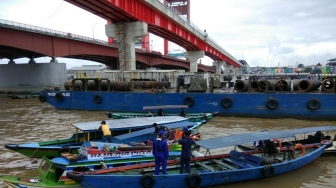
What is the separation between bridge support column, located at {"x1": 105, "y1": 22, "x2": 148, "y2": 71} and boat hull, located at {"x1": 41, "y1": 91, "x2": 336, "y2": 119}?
1001 cm

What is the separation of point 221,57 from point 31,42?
56.4 metres

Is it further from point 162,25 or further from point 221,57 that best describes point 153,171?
point 221,57

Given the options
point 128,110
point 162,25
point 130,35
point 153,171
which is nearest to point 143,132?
point 153,171

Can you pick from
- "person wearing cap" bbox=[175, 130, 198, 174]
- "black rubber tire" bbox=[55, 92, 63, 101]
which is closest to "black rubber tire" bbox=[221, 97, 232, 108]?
"person wearing cap" bbox=[175, 130, 198, 174]

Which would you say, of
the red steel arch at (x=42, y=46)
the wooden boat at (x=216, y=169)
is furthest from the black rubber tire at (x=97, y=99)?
the wooden boat at (x=216, y=169)

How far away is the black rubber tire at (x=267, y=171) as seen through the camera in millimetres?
8031

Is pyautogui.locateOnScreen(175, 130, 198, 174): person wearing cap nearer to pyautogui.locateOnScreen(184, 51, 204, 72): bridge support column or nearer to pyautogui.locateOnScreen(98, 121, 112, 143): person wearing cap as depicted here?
pyautogui.locateOnScreen(98, 121, 112, 143): person wearing cap

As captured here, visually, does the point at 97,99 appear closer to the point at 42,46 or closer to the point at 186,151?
the point at 186,151

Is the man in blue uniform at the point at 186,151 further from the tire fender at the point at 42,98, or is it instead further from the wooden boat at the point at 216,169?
the tire fender at the point at 42,98

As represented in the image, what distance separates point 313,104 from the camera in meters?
18.2

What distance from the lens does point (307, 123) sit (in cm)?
1759

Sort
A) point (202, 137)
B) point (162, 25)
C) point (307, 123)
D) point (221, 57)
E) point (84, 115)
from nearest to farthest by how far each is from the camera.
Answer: point (202, 137)
point (307, 123)
point (84, 115)
point (162, 25)
point (221, 57)

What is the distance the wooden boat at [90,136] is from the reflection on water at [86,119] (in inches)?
26.5

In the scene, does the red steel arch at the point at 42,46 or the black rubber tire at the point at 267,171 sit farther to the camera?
the red steel arch at the point at 42,46
